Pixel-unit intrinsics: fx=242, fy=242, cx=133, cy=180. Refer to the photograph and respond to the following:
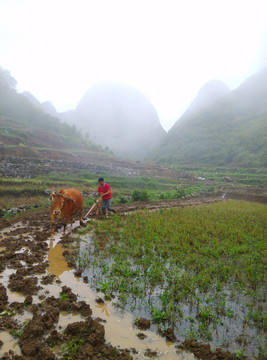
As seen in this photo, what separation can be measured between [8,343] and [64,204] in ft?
16.8

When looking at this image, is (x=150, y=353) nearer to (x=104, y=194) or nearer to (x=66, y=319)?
(x=66, y=319)

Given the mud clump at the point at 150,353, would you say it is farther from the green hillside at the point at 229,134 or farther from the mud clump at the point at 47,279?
the green hillside at the point at 229,134

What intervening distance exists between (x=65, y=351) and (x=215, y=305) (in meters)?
2.69

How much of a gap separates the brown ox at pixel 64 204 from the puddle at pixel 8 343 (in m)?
4.49

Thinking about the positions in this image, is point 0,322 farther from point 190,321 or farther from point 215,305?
point 215,305

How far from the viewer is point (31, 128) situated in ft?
181

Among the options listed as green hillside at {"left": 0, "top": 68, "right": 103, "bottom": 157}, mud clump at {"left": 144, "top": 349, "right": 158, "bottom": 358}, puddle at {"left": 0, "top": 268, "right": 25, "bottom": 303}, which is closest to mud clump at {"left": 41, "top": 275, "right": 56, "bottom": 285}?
puddle at {"left": 0, "top": 268, "right": 25, "bottom": 303}

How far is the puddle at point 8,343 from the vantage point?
123 inches

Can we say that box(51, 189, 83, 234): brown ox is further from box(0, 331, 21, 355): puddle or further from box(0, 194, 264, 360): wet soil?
box(0, 331, 21, 355): puddle

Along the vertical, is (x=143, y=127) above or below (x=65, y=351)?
above

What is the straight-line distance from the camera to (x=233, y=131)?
76812 millimetres

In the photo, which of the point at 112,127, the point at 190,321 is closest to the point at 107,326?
the point at 190,321

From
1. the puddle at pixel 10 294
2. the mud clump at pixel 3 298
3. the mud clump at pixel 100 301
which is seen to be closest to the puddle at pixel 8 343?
the mud clump at pixel 3 298

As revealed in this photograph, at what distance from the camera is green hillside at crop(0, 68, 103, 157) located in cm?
4480
